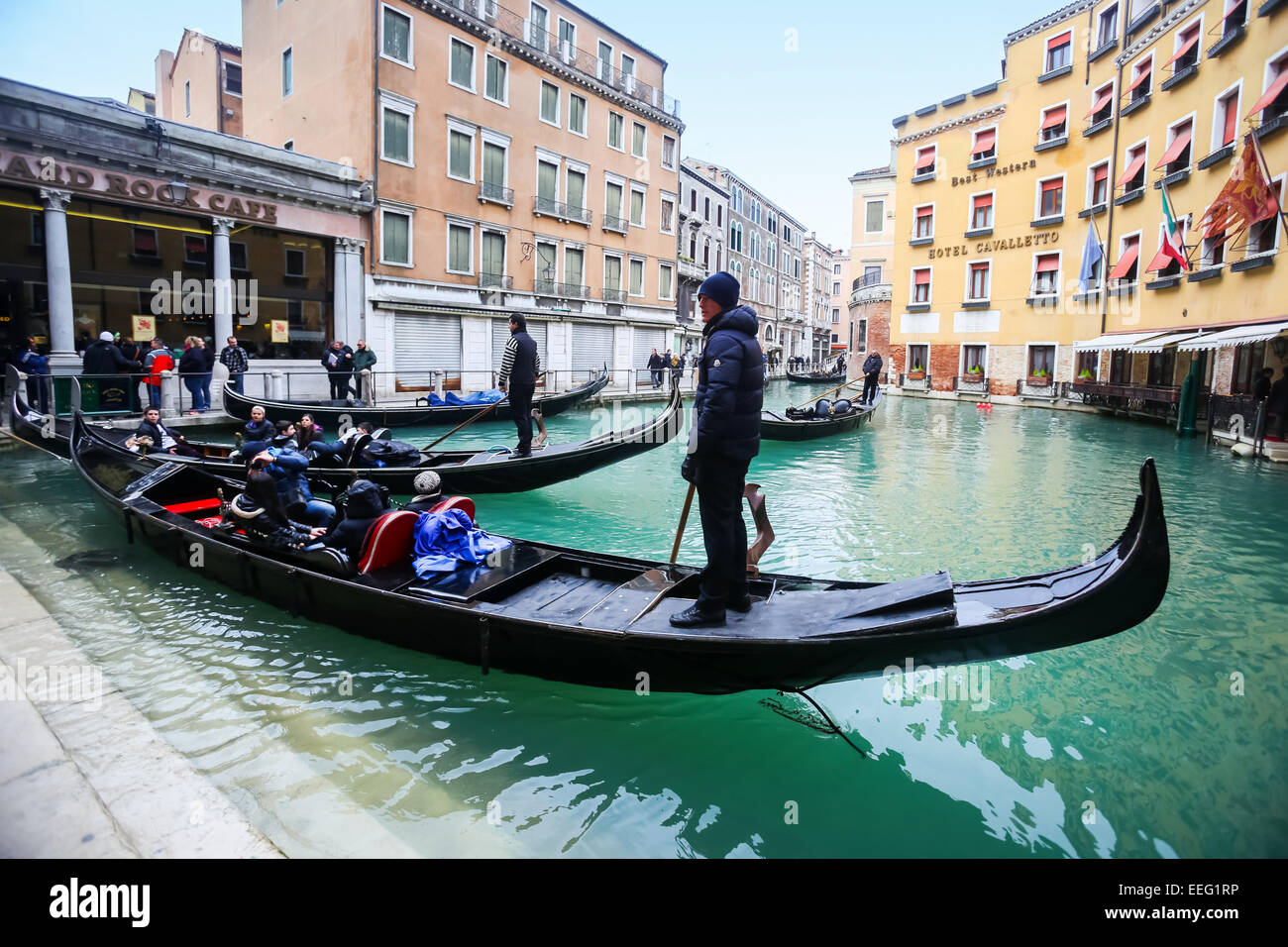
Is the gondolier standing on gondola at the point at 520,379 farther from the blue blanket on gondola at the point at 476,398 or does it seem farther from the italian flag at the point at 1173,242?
the italian flag at the point at 1173,242

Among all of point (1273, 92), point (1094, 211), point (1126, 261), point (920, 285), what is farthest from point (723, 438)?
point (920, 285)

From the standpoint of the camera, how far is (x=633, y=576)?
4066 mm

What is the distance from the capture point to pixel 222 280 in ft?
48.3

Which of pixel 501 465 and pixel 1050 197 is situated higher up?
pixel 1050 197

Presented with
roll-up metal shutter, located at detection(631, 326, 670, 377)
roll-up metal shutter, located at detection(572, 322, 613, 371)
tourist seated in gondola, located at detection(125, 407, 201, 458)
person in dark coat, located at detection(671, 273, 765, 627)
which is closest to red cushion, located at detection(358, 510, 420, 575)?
person in dark coat, located at detection(671, 273, 765, 627)

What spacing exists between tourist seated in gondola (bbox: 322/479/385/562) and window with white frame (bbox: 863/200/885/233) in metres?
35.6

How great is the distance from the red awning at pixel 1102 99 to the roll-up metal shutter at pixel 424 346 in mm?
18241

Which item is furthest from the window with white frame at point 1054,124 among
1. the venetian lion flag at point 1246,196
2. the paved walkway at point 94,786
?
the paved walkway at point 94,786

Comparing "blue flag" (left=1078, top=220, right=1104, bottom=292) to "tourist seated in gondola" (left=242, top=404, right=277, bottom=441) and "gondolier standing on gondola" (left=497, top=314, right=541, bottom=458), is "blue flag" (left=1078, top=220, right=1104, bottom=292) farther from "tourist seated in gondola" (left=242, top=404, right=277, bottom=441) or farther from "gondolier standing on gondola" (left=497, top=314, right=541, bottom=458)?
"tourist seated in gondola" (left=242, top=404, right=277, bottom=441)

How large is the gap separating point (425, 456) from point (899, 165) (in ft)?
81.8

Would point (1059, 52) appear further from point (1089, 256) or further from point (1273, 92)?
point (1273, 92)

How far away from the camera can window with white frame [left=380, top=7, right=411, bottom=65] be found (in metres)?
17.4

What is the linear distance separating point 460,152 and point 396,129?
74.6 inches

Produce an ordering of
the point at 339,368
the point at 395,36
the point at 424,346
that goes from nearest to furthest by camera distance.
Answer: the point at 339,368, the point at 395,36, the point at 424,346
